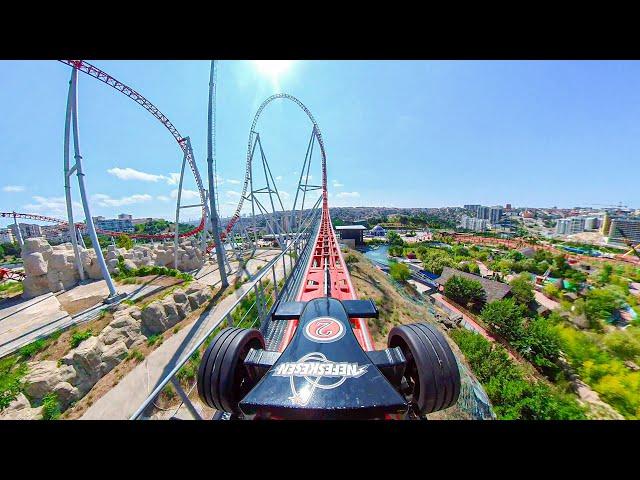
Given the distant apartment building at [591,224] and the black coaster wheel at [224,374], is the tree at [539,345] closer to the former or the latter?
the black coaster wheel at [224,374]

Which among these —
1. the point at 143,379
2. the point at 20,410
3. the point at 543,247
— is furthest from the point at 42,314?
the point at 543,247

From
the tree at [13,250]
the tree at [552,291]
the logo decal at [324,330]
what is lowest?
the tree at [552,291]

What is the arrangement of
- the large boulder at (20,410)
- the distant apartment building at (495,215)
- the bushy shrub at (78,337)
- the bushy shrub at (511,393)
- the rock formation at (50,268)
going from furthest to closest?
the distant apartment building at (495,215), the rock formation at (50,268), the bushy shrub at (511,393), the bushy shrub at (78,337), the large boulder at (20,410)

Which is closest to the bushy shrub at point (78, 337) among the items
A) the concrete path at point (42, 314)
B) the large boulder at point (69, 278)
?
the concrete path at point (42, 314)

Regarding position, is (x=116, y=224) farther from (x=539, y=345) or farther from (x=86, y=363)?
(x=539, y=345)

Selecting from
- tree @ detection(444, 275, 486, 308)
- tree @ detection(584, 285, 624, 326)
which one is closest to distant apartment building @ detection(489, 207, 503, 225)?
tree @ detection(584, 285, 624, 326)

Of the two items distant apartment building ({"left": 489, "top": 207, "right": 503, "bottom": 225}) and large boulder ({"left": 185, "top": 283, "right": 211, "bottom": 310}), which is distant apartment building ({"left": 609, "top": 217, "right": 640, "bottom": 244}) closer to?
distant apartment building ({"left": 489, "top": 207, "right": 503, "bottom": 225})
